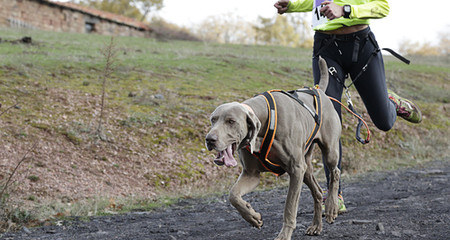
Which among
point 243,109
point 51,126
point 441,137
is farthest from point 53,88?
point 441,137

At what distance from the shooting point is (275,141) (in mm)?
3449

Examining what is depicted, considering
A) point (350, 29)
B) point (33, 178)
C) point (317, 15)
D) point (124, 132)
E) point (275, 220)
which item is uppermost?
point (317, 15)

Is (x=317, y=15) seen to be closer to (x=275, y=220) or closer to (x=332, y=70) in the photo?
(x=332, y=70)

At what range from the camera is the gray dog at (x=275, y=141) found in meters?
3.19

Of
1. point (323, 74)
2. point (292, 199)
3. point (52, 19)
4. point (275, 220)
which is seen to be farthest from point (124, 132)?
point (52, 19)

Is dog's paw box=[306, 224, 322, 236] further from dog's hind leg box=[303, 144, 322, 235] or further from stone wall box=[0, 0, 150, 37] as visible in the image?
stone wall box=[0, 0, 150, 37]

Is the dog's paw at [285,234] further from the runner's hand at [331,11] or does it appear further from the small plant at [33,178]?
the small plant at [33,178]

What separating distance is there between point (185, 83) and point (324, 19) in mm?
8687

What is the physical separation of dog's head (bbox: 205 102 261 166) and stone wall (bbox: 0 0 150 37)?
96.1ft

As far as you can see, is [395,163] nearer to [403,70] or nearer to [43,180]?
[43,180]

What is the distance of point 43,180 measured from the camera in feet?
20.3

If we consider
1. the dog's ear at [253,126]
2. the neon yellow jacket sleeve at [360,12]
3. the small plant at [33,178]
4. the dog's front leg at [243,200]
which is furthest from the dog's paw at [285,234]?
the small plant at [33,178]

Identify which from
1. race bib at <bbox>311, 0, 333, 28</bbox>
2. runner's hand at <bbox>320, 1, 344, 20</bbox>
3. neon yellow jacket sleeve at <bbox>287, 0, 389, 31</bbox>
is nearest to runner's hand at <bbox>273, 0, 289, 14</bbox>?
race bib at <bbox>311, 0, 333, 28</bbox>

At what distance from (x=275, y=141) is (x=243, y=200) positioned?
549mm
